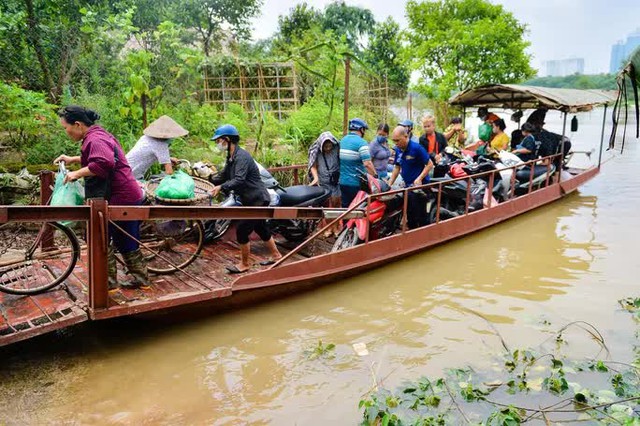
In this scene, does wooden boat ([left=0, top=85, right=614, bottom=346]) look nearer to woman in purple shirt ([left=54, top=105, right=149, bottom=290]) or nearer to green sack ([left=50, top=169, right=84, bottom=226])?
woman in purple shirt ([left=54, top=105, right=149, bottom=290])

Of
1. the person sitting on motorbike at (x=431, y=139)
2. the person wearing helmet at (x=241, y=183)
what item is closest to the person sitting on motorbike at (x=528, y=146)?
the person sitting on motorbike at (x=431, y=139)

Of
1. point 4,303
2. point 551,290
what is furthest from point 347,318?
point 4,303

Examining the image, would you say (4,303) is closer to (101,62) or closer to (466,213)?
(466,213)

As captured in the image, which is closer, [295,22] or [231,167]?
[231,167]

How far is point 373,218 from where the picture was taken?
253 inches

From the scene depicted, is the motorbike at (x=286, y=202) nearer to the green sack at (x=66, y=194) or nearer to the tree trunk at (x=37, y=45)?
the green sack at (x=66, y=194)

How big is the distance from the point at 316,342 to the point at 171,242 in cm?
219

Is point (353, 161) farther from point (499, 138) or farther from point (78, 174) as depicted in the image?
point (499, 138)

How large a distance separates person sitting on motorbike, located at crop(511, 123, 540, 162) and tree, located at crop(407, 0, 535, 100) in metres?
7.73

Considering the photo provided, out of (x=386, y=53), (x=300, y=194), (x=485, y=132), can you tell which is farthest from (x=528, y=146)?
(x=386, y=53)

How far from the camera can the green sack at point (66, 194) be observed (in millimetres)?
4449

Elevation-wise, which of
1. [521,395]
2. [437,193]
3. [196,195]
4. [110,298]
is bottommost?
[521,395]

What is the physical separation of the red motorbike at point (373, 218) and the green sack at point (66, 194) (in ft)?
10.1

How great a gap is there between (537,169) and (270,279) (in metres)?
7.04
